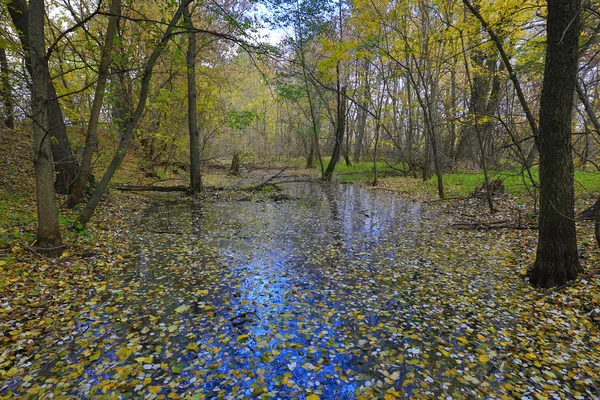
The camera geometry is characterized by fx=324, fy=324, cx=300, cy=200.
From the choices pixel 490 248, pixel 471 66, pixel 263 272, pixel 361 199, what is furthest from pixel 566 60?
pixel 471 66

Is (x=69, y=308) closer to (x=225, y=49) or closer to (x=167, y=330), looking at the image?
(x=167, y=330)

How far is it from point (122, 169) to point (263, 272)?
48.2 ft

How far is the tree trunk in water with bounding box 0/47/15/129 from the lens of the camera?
9187 mm

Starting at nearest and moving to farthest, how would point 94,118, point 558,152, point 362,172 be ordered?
point 558,152 < point 94,118 < point 362,172

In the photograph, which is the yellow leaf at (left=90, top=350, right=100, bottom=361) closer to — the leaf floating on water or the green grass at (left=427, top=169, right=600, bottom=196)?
the leaf floating on water

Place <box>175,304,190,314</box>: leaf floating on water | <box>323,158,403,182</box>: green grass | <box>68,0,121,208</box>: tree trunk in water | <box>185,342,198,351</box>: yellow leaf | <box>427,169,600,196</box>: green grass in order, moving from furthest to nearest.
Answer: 1. <box>323,158,403,182</box>: green grass
2. <box>427,169,600,196</box>: green grass
3. <box>68,0,121,208</box>: tree trunk in water
4. <box>175,304,190,314</box>: leaf floating on water
5. <box>185,342,198,351</box>: yellow leaf

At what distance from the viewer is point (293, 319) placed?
16.9 feet

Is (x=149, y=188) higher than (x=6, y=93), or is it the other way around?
(x=6, y=93)

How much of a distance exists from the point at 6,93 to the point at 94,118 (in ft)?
9.84

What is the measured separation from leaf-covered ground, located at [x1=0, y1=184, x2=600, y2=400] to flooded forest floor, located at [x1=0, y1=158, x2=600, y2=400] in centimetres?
2

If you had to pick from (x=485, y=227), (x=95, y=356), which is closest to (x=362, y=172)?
(x=485, y=227)

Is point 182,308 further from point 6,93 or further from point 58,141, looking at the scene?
point 6,93

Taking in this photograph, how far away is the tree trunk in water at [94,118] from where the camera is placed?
8.60 m

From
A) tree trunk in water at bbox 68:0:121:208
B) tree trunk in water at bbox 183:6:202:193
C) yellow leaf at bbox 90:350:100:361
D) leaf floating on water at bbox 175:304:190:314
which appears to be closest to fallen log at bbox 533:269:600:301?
leaf floating on water at bbox 175:304:190:314
